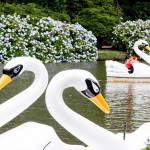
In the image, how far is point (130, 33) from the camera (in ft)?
136

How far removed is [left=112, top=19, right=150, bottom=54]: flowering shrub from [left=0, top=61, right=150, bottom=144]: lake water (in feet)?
64.9

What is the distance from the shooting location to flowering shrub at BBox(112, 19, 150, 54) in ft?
135

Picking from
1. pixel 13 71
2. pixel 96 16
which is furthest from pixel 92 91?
pixel 96 16

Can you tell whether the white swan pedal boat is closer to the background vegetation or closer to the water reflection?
the water reflection

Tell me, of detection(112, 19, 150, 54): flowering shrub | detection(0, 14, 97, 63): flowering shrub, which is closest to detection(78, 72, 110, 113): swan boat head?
detection(0, 14, 97, 63): flowering shrub

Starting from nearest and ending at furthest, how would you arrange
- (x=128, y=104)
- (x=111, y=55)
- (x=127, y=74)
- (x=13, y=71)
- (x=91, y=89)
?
(x=91, y=89) → (x=13, y=71) → (x=128, y=104) → (x=127, y=74) → (x=111, y=55)

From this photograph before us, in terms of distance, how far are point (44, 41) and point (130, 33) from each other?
785 centimetres

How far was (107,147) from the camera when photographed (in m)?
7.27

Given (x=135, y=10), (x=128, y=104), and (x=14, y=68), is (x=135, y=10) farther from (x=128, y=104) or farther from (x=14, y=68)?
(x=14, y=68)

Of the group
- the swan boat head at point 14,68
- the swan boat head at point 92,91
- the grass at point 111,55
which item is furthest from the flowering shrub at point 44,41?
the swan boat head at point 92,91

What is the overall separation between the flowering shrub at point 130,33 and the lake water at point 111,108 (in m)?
19.8

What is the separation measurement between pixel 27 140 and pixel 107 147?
87cm

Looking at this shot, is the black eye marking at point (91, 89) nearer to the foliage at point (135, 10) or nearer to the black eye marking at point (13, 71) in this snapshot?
the black eye marking at point (13, 71)

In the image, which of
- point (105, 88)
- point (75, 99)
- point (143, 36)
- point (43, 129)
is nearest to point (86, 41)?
point (143, 36)
